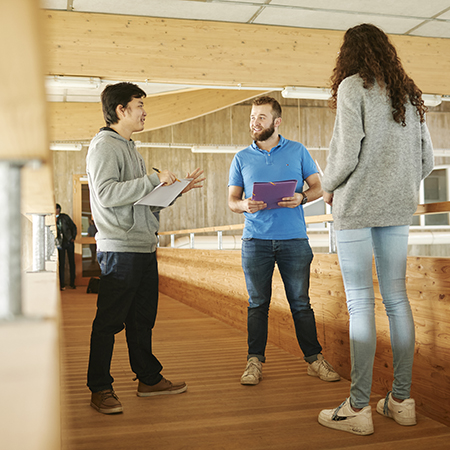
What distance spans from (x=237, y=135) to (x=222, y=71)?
7.40m

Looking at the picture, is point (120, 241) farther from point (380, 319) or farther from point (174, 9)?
point (174, 9)

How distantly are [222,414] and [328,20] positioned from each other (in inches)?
210

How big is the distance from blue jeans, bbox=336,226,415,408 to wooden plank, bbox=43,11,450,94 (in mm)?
4529

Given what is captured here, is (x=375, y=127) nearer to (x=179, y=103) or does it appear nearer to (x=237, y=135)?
(x=179, y=103)

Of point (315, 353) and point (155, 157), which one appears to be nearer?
point (315, 353)

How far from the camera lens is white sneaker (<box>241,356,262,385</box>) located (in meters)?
2.75

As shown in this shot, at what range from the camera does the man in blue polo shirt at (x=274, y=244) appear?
2.83m

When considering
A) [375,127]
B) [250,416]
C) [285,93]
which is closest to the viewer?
[375,127]

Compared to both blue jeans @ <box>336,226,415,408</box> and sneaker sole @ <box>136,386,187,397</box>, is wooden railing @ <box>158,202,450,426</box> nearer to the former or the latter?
blue jeans @ <box>336,226,415,408</box>

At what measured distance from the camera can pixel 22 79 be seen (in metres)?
0.38

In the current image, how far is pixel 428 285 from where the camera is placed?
7.41 feet

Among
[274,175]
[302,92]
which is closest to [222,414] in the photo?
[274,175]

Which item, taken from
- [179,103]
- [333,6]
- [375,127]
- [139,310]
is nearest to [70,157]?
[179,103]

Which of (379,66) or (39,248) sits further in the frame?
(39,248)
